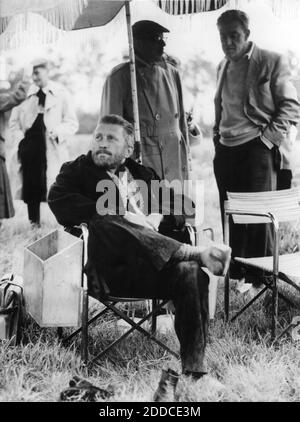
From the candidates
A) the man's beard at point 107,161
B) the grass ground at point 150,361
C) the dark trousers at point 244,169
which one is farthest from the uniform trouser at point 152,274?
the dark trousers at point 244,169

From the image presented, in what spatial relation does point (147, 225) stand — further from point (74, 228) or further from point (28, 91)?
point (28, 91)

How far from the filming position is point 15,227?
11.4 ft

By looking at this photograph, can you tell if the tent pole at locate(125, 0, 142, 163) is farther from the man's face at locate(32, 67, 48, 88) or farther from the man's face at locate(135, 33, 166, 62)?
the man's face at locate(32, 67, 48, 88)

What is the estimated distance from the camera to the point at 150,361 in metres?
3.10

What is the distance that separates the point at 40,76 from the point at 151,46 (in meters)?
0.69

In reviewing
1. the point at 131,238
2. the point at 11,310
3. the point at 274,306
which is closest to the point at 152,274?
the point at 131,238

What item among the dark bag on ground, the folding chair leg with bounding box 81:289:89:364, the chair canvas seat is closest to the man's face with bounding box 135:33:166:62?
the chair canvas seat

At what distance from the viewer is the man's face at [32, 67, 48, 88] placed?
3.31m

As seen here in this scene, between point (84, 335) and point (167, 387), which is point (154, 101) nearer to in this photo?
point (84, 335)

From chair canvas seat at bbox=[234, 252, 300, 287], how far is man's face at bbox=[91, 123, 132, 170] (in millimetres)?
955

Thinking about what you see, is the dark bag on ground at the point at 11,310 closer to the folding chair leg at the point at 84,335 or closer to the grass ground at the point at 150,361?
the grass ground at the point at 150,361

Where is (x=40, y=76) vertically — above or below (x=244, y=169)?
above

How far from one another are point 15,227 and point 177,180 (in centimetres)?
106
